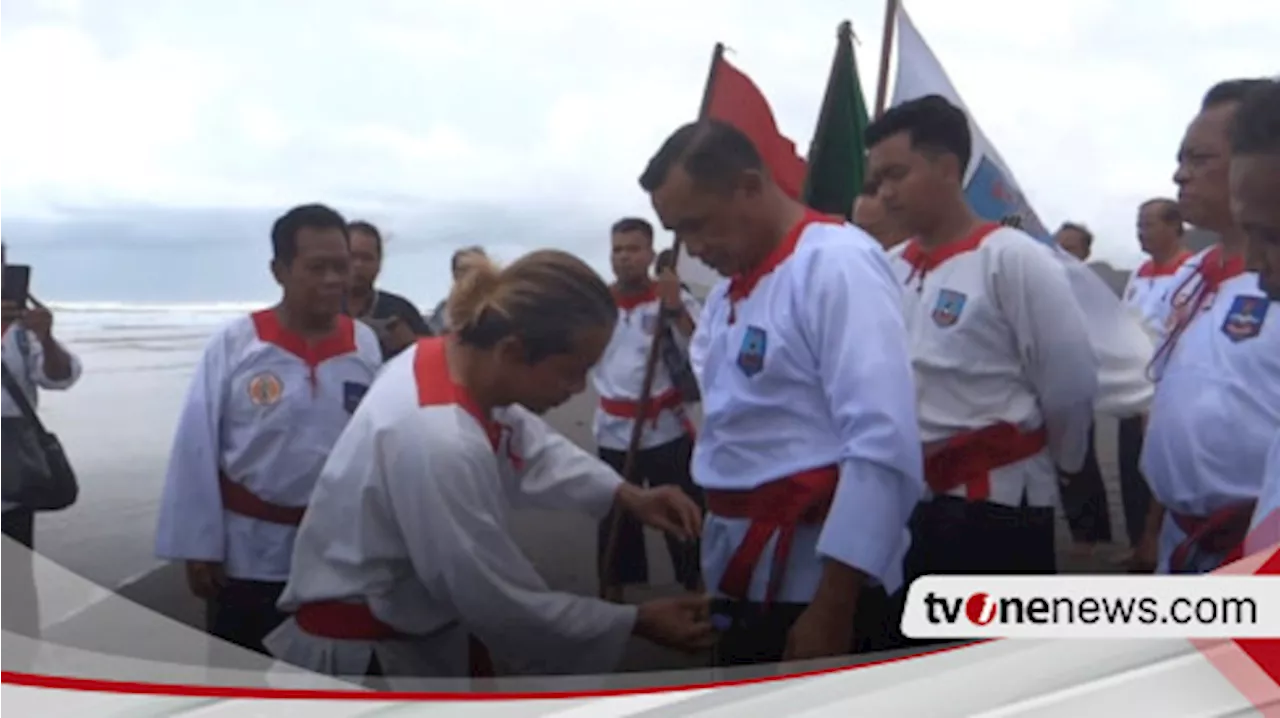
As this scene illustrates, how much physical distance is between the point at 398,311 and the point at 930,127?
693mm

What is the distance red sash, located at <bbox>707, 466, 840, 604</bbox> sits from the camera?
1684 mm

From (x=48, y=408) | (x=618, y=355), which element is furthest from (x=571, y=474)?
(x=48, y=408)

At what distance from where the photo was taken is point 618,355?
1623 mm

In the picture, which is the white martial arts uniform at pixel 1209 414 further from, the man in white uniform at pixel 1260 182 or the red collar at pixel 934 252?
the red collar at pixel 934 252

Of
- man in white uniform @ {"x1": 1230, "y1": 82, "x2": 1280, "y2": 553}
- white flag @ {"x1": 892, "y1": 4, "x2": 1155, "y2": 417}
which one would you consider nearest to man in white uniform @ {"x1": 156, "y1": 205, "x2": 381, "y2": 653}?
white flag @ {"x1": 892, "y1": 4, "x2": 1155, "y2": 417}

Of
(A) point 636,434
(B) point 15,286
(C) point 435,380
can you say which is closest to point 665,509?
(A) point 636,434

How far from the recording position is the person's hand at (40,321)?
1566 mm

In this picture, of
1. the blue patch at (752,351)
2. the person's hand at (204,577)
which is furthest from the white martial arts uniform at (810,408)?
the person's hand at (204,577)

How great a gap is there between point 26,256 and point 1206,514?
4.82 ft

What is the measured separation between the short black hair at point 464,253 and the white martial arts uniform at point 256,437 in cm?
13

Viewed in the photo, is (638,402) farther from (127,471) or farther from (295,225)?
(127,471)

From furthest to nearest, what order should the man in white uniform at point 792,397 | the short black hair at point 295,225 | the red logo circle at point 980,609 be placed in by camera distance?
the red logo circle at point 980,609 → the man in white uniform at point 792,397 → the short black hair at point 295,225

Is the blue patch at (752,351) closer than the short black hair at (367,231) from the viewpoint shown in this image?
No

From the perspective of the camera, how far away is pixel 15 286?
156 cm
